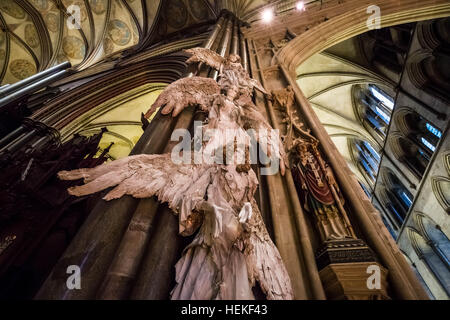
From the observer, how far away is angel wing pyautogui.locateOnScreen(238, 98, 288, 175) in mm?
1961

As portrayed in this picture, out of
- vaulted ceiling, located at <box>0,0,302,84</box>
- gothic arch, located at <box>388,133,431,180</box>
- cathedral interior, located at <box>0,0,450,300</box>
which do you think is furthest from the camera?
vaulted ceiling, located at <box>0,0,302,84</box>

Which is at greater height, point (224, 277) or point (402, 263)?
point (402, 263)

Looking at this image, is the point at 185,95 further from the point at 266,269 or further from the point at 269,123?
the point at 266,269

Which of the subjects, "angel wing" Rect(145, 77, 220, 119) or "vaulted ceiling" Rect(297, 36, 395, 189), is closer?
"angel wing" Rect(145, 77, 220, 119)

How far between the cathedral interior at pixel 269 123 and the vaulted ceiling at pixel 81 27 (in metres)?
0.06

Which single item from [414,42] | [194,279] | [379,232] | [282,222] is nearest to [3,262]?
[194,279]

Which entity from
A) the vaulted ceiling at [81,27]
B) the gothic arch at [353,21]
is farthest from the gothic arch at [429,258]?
the vaulted ceiling at [81,27]

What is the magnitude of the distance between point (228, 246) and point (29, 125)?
20.7 feet

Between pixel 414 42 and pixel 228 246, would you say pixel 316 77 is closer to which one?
pixel 414 42

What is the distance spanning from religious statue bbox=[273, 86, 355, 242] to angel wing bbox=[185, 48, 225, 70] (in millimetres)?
1462

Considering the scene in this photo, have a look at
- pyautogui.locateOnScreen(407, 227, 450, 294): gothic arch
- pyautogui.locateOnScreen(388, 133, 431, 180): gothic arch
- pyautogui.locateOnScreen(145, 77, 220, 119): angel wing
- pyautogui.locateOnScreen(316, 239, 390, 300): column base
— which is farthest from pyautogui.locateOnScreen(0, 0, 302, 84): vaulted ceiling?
pyautogui.locateOnScreen(407, 227, 450, 294): gothic arch

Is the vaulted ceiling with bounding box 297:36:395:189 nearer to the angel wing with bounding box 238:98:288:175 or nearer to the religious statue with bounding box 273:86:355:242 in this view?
the religious statue with bounding box 273:86:355:242

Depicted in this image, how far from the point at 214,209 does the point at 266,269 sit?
39cm

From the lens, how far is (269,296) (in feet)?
3.06
